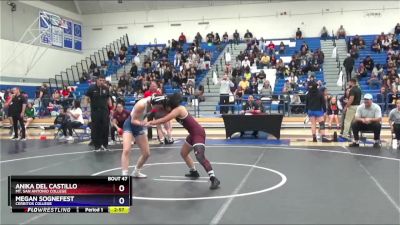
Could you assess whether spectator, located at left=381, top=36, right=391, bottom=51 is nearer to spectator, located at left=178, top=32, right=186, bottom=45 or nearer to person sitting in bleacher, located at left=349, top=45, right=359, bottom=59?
person sitting in bleacher, located at left=349, top=45, right=359, bottom=59

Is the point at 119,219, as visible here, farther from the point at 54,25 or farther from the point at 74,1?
the point at 74,1

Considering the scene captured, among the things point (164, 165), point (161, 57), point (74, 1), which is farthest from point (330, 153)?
point (74, 1)

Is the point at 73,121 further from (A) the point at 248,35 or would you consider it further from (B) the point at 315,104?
(A) the point at 248,35

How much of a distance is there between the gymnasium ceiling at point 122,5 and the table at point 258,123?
59.2 ft

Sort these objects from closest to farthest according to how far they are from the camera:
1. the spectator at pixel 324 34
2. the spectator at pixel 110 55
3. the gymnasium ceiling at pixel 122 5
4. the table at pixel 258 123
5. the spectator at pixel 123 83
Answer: the table at pixel 258 123 → the spectator at pixel 123 83 → the spectator at pixel 324 34 → the spectator at pixel 110 55 → the gymnasium ceiling at pixel 122 5

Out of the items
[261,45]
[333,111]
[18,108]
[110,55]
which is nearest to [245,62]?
[261,45]

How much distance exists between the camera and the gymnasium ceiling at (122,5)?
3036 cm

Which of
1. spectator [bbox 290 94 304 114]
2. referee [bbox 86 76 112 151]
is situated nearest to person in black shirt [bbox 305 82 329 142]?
spectator [bbox 290 94 304 114]

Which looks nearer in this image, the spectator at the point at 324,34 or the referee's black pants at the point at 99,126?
the referee's black pants at the point at 99,126

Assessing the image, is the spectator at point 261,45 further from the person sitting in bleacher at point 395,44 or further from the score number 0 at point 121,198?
the score number 0 at point 121,198

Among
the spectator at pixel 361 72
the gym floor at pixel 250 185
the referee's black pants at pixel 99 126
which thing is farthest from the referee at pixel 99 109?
the spectator at pixel 361 72
